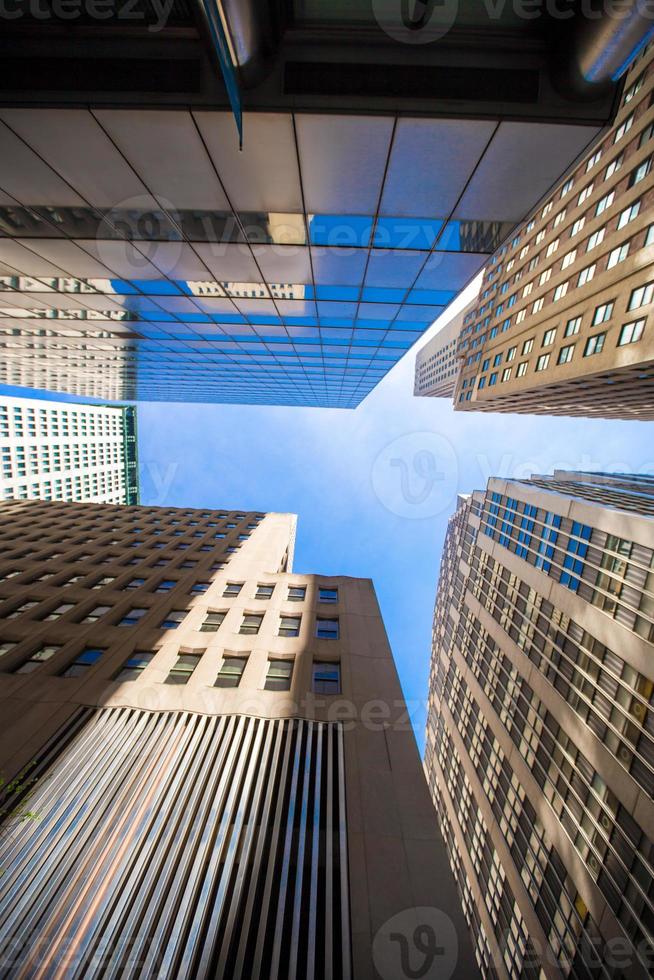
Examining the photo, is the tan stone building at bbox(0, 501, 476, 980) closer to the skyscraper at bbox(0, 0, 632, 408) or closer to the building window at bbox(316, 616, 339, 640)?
the building window at bbox(316, 616, 339, 640)

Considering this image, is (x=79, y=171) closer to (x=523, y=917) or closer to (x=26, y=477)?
(x=523, y=917)

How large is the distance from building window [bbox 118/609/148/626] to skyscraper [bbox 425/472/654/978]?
3057cm

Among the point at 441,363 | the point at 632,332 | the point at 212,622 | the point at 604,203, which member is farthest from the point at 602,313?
the point at 441,363

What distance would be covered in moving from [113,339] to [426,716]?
3035 inches

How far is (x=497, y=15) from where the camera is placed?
615cm

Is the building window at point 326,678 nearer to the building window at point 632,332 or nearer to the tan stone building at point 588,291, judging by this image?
the tan stone building at point 588,291

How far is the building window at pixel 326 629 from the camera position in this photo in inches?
785

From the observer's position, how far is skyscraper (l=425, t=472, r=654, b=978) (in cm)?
2106

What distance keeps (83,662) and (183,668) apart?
4.74 metres

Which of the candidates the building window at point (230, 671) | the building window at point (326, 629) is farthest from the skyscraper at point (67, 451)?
the building window at point (326, 629)

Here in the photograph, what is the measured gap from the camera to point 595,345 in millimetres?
28609

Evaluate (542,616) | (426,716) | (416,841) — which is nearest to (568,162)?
(416,841)

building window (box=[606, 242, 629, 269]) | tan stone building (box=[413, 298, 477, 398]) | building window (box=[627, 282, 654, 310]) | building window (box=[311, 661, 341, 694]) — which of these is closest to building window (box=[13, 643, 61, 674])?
building window (box=[311, 661, 341, 694])

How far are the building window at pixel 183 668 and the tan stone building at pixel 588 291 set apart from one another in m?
33.0
